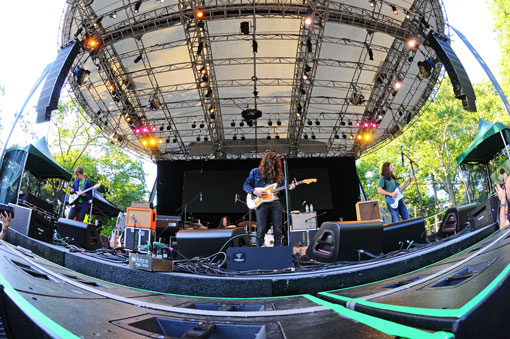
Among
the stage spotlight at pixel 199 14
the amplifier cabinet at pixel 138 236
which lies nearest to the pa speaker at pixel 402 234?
the amplifier cabinet at pixel 138 236

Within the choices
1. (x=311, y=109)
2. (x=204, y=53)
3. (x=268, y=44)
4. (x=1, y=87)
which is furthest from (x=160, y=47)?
(x=1, y=87)

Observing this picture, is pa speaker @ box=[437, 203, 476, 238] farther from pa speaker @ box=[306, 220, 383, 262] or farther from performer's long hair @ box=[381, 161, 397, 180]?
pa speaker @ box=[306, 220, 383, 262]

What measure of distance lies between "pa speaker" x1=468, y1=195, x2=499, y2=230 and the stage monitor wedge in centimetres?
832

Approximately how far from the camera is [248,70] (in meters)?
12.8

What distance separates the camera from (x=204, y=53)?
1167 centimetres

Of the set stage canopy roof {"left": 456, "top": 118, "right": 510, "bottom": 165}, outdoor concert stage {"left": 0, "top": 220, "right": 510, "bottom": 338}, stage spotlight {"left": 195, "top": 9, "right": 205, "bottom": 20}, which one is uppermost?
stage spotlight {"left": 195, "top": 9, "right": 205, "bottom": 20}

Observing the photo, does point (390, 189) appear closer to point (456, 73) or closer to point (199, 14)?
point (456, 73)

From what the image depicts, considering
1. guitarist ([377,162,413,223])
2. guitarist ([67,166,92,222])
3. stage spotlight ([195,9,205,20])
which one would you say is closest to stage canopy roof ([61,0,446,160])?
stage spotlight ([195,9,205,20])

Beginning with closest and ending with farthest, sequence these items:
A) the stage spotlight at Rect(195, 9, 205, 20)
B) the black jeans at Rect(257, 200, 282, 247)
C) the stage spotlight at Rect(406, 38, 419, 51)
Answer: the black jeans at Rect(257, 200, 282, 247)
the stage spotlight at Rect(195, 9, 205, 20)
the stage spotlight at Rect(406, 38, 419, 51)

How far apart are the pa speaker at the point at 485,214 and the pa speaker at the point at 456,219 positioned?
653 millimetres

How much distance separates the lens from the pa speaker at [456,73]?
25.5 feet

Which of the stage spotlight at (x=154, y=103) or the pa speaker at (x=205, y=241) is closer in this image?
the pa speaker at (x=205, y=241)

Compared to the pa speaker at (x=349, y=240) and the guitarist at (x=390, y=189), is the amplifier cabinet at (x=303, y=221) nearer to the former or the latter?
the guitarist at (x=390, y=189)

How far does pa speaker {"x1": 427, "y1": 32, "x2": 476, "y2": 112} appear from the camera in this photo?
25.5ft
